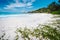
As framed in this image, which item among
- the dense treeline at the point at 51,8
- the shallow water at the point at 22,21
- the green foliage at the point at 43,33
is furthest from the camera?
the dense treeline at the point at 51,8

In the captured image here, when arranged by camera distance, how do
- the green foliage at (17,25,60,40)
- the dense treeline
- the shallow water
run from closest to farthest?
the green foliage at (17,25,60,40) → the shallow water → the dense treeline

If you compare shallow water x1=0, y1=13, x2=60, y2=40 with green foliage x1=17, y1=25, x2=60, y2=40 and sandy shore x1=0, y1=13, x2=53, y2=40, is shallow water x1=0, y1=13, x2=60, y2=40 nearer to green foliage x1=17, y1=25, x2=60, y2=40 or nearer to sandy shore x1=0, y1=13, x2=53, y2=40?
sandy shore x1=0, y1=13, x2=53, y2=40

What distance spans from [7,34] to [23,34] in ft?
0.99

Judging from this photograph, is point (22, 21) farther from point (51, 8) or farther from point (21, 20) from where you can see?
point (51, 8)

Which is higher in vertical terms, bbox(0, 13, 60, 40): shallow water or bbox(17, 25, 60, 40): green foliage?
bbox(0, 13, 60, 40): shallow water

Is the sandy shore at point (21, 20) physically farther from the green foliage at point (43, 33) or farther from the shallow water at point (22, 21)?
the green foliage at point (43, 33)

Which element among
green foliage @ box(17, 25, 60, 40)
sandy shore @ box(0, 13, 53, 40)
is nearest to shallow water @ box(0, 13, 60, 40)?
sandy shore @ box(0, 13, 53, 40)

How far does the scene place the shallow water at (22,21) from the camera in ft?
7.00

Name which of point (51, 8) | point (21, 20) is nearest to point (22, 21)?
point (21, 20)

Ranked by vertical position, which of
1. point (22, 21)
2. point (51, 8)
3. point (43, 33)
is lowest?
point (43, 33)

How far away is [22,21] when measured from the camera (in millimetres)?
2250

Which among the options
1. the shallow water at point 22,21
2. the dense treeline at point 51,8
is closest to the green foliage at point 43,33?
the shallow water at point 22,21

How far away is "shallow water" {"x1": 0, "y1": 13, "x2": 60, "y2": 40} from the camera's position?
7.00 feet

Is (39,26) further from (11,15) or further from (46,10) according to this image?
(11,15)
